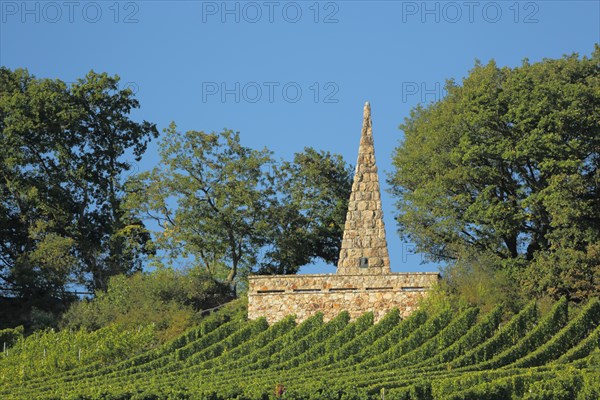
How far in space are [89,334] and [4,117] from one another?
11746mm

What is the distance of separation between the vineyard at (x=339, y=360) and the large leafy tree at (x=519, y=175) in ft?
12.3

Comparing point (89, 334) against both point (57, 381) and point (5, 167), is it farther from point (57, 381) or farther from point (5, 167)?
point (5, 167)

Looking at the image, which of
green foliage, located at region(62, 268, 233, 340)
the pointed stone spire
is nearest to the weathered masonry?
the pointed stone spire

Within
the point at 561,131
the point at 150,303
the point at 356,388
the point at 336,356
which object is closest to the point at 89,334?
the point at 150,303

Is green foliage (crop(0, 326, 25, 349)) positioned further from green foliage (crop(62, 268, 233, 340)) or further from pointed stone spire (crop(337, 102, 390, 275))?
pointed stone spire (crop(337, 102, 390, 275))

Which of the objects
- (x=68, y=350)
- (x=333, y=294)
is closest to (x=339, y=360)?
(x=333, y=294)

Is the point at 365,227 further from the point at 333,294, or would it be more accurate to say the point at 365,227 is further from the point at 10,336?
the point at 10,336

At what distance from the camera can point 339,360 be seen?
50344 millimetres

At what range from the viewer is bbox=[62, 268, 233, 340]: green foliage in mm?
54969

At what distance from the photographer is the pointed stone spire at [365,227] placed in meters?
54.7

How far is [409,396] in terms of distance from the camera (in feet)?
147

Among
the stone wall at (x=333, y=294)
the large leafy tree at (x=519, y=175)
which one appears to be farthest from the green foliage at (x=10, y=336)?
the large leafy tree at (x=519, y=175)

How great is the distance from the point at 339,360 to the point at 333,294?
4278 mm

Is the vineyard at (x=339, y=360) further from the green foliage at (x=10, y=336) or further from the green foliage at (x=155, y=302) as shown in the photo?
the green foliage at (x=155, y=302)
